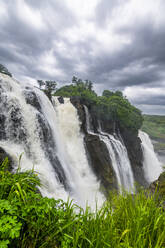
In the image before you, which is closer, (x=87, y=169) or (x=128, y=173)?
(x=87, y=169)

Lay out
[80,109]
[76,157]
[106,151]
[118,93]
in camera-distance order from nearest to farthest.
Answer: [76,157]
[106,151]
[80,109]
[118,93]

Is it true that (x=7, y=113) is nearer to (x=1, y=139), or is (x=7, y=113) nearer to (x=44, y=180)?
(x=1, y=139)

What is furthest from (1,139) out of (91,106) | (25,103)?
Answer: (91,106)

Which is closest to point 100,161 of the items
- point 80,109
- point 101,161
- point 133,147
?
point 101,161

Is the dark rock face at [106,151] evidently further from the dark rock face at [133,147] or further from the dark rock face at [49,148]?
the dark rock face at [49,148]

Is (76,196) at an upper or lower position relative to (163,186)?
lower

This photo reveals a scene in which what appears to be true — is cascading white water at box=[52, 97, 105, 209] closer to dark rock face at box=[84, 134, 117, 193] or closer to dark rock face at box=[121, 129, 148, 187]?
dark rock face at box=[84, 134, 117, 193]

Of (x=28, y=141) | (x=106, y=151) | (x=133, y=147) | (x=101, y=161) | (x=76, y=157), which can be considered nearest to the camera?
(x=28, y=141)

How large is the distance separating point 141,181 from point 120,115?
942cm

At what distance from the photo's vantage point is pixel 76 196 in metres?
7.78

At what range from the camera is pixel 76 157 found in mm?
11227

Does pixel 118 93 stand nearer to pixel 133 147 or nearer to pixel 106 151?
pixel 133 147

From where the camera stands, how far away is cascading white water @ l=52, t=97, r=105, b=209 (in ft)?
28.5

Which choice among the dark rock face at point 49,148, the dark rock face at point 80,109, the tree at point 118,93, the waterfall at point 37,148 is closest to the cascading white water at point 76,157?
the waterfall at point 37,148
